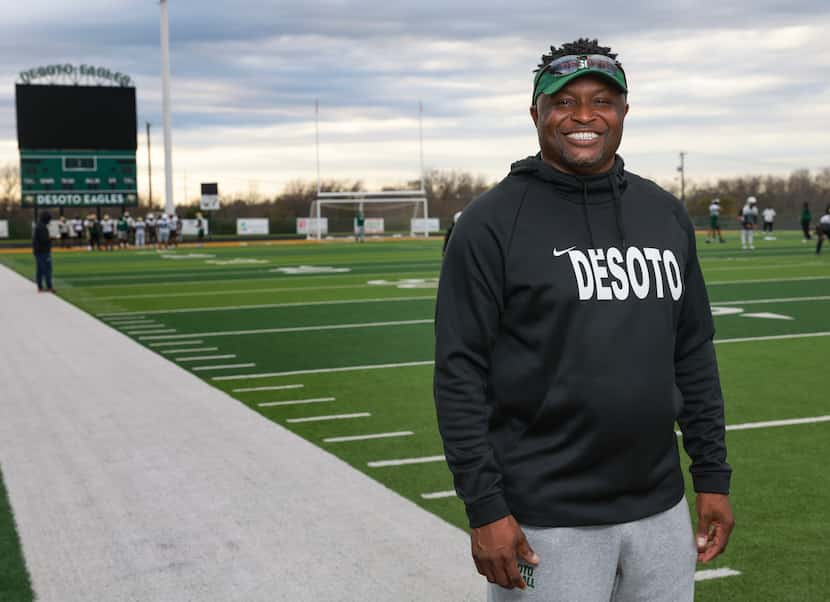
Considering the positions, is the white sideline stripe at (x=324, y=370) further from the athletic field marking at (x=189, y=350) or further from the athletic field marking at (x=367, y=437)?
the athletic field marking at (x=367, y=437)

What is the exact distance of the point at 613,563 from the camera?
239 cm

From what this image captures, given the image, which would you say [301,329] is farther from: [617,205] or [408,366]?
[617,205]

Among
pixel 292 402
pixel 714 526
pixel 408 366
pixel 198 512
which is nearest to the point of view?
pixel 714 526

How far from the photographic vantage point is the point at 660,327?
8.02 feet

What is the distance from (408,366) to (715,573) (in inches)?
233

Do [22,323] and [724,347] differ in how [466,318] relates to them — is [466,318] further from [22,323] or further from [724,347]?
[22,323]

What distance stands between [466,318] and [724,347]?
364 inches

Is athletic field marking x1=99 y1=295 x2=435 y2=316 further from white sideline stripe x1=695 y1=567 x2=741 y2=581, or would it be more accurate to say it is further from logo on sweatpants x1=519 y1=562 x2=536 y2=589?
logo on sweatpants x1=519 y1=562 x2=536 y2=589

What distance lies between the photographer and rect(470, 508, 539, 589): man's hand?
90.3 inches

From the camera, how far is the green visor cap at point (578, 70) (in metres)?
2.43

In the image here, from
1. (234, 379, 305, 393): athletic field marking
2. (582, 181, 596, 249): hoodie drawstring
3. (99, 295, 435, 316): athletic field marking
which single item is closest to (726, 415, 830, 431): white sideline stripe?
(234, 379, 305, 393): athletic field marking

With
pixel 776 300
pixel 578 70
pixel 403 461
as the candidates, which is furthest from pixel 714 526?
pixel 776 300

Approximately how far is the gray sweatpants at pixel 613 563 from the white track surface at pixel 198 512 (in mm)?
1809

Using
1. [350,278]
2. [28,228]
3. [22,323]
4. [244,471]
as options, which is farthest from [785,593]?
[28,228]
